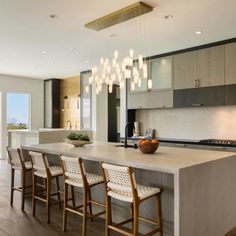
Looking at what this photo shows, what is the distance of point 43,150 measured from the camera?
372cm

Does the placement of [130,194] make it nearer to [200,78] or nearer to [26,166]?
[26,166]

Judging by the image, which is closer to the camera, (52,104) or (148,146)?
(148,146)

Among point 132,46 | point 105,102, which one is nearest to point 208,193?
point 132,46

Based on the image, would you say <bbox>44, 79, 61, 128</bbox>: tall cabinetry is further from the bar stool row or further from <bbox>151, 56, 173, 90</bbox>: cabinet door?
the bar stool row

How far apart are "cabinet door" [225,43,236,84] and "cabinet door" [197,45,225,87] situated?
2.9 inches

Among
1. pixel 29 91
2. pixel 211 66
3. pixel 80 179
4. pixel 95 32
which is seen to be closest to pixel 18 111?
pixel 29 91

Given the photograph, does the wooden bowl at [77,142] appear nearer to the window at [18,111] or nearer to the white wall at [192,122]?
the white wall at [192,122]

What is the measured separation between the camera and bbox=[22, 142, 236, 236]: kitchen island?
86.9 inches

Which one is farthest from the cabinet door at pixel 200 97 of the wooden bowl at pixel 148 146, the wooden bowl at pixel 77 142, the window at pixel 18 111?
the window at pixel 18 111

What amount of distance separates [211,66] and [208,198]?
3.06 meters

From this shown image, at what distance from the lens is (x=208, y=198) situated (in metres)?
2.50

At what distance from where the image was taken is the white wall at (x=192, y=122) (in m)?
5.04

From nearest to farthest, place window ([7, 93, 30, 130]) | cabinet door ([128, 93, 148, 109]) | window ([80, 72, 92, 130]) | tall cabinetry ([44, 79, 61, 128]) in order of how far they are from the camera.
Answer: cabinet door ([128, 93, 148, 109]) → window ([80, 72, 92, 130]) → window ([7, 93, 30, 130]) → tall cabinetry ([44, 79, 61, 128])

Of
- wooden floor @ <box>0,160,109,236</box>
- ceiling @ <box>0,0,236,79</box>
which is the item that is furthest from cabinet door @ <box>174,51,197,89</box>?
wooden floor @ <box>0,160,109,236</box>
